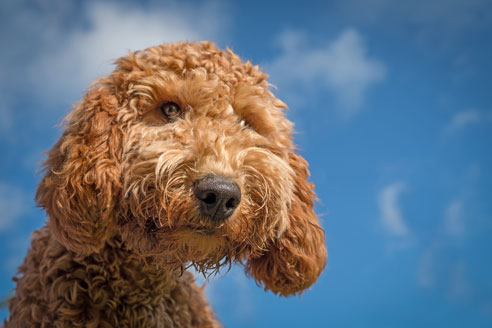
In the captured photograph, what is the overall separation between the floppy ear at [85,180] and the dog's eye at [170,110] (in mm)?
266

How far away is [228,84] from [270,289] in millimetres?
1338

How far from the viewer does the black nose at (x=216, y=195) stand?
8.22 feet

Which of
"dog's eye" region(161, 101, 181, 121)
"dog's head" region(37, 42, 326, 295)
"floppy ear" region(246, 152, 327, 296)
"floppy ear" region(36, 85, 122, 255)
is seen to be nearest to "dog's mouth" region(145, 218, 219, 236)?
"dog's head" region(37, 42, 326, 295)

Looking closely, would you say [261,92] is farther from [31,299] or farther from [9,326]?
[9,326]

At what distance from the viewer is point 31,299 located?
3.16 m

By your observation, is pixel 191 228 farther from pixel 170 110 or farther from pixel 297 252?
pixel 297 252

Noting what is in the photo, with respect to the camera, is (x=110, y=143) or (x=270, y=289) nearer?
(x=110, y=143)

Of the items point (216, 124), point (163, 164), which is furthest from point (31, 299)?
point (216, 124)

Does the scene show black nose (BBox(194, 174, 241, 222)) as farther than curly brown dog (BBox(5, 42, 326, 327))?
No

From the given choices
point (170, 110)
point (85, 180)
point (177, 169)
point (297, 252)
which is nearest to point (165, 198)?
point (177, 169)

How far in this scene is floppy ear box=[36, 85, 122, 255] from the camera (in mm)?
2729

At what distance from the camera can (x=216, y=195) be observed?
8.21ft

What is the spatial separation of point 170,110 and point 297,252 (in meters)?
1.16

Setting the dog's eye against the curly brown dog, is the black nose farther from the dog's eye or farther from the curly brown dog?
the dog's eye
